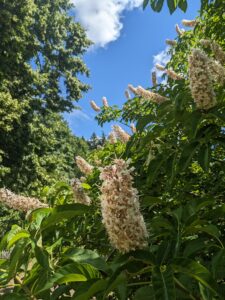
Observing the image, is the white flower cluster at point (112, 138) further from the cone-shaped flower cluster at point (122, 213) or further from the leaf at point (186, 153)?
the cone-shaped flower cluster at point (122, 213)

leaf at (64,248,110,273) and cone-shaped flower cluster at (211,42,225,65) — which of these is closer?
leaf at (64,248,110,273)

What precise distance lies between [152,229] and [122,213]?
0.54 meters

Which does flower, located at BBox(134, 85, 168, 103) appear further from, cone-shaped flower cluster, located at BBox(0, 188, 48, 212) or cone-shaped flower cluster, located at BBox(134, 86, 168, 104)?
cone-shaped flower cluster, located at BBox(0, 188, 48, 212)

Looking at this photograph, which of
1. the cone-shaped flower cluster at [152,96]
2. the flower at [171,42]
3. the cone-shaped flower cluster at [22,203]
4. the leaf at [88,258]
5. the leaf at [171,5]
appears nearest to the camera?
the leaf at [88,258]

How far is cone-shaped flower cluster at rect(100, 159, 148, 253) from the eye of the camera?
1.49 meters

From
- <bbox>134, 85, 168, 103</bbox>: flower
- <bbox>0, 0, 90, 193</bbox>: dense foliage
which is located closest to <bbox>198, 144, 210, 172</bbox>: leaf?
<bbox>134, 85, 168, 103</bbox>: flower

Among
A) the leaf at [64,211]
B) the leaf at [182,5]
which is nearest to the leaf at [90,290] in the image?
the leaf at [64,211]

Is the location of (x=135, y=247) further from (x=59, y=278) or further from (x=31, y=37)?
(x=31, y=37)

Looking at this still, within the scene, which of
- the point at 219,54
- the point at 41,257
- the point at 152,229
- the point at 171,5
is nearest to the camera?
the point at 41,257

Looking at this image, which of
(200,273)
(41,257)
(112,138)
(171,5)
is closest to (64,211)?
(41,257)

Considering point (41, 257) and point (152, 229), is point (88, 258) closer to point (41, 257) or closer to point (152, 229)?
point (41, 257)

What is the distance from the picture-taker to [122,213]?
58.9 inches

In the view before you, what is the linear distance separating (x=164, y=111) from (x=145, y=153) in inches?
16.9

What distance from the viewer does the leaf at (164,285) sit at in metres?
1.33
